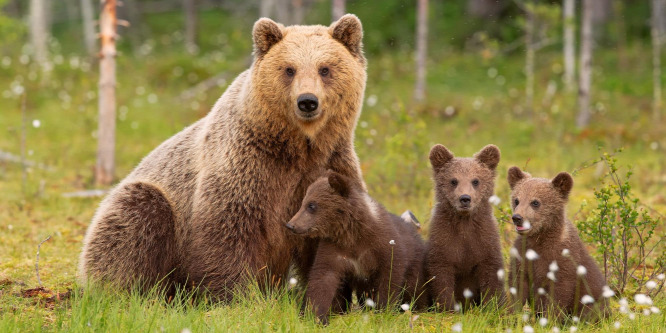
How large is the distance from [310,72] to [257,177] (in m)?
0.87

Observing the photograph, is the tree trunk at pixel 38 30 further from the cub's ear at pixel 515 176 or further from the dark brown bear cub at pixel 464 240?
the cub's ear at pixel 515 176

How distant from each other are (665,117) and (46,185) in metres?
12.9

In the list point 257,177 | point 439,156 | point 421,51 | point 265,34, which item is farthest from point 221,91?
point 439,156

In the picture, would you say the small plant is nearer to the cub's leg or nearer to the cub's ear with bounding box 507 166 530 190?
the cub's ear with bounding box 507 166 530 190

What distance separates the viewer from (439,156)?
18.5ft

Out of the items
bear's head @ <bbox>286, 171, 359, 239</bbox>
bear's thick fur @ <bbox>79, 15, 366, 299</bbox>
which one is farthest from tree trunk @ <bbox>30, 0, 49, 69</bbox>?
bear's head @ <bbox>286, 171, 359, 239</bbox>

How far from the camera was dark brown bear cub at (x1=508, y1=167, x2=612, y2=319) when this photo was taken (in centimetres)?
496

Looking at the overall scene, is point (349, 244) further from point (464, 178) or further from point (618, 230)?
point (618, 230)

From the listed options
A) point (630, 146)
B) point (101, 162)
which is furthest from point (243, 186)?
point (630, 146)

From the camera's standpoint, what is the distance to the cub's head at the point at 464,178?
533cm

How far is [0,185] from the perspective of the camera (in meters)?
11.7

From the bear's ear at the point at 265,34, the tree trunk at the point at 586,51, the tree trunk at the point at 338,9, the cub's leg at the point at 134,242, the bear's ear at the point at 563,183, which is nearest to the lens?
the bear's ear at the point at 563,183

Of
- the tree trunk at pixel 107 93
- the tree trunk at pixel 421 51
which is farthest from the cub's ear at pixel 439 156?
the tree trunk at pixel 421 51

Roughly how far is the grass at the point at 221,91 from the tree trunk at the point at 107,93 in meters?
0.37
